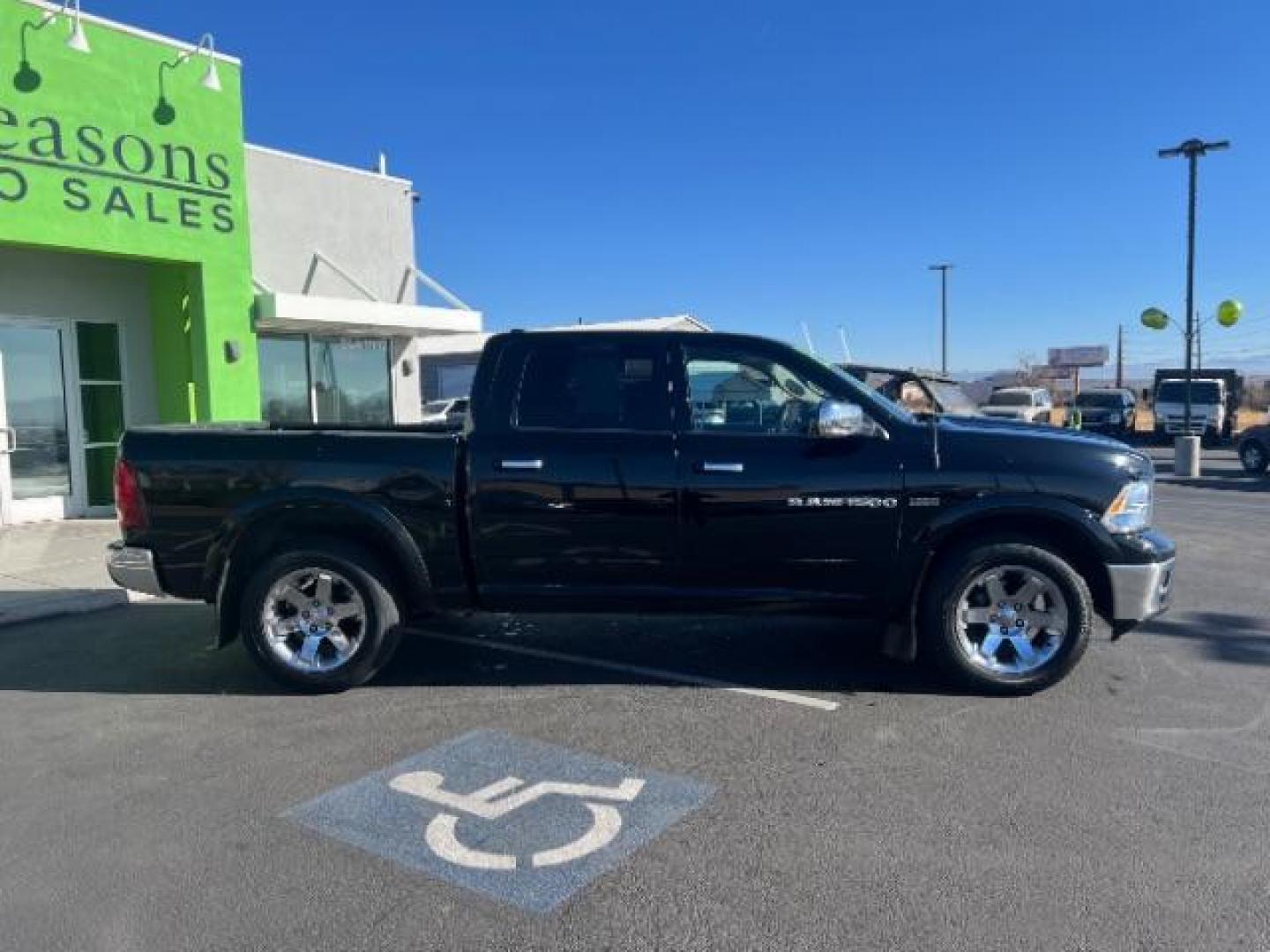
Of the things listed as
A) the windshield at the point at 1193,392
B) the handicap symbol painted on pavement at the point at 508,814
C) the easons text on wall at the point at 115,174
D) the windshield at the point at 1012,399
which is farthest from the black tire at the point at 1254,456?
the handicap symbol painted on pavement at the point at 508,814

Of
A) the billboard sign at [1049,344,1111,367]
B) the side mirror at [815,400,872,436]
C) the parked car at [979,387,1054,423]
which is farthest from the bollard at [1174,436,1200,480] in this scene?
the billboard sign at [1049,344,1111,367]

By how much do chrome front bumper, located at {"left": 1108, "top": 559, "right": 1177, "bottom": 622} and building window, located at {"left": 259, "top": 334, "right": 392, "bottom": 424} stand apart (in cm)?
1045

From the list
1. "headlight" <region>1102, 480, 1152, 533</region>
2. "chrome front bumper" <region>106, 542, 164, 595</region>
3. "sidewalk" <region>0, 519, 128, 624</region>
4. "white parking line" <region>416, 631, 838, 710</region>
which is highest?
"headlight" <region>1102, 480, 1152, 533</region>

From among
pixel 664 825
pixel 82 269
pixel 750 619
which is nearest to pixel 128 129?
pixel 82 269

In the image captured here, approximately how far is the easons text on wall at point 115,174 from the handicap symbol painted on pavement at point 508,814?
341 inches

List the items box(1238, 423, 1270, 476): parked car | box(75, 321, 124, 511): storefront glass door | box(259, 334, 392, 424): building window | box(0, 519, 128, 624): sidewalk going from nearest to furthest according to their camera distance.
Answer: box(0, 519, 128, 624): sidewalk → box(75, 321, 124, 511): storefront glass door → box(259, 334, 392, 424): building window → box(1238, 423, 1270, 476): parked car

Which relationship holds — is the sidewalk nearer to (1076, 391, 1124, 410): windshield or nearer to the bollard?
the bollard

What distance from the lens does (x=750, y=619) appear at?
6.84 meters

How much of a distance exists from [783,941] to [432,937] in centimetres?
106

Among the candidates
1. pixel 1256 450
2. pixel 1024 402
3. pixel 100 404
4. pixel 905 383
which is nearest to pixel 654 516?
pixel 905 383

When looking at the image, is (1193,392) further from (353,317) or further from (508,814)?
(508,814)

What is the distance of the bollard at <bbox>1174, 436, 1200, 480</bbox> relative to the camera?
18.8 m

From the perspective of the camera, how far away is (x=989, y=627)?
5145 millimetres

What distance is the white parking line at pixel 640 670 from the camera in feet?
16.7
